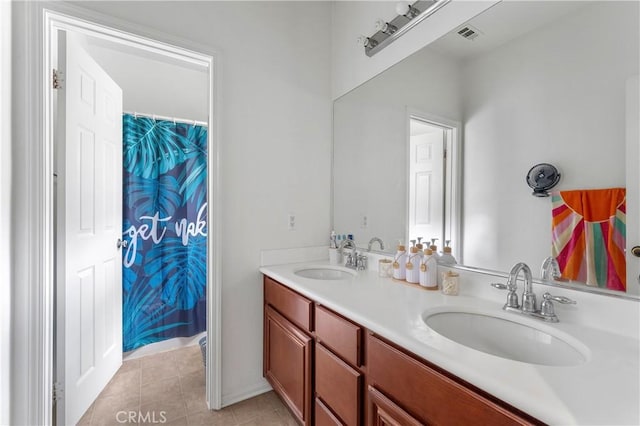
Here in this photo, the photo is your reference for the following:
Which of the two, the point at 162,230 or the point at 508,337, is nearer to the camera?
the point at 508,337

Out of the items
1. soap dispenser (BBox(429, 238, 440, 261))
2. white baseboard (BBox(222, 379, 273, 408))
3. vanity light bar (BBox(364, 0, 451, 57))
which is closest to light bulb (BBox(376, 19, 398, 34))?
vanity light bar (BBox(364, 0, 451, 57))

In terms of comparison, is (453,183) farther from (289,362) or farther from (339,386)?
(289,362)

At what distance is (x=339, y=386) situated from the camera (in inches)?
45.2

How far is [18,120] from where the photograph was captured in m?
1.25

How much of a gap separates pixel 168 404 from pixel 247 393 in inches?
18.7

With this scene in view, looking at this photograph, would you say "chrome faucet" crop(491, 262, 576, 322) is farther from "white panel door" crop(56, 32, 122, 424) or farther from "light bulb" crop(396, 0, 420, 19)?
"white panel door" crop(56, 32, 122, 424)

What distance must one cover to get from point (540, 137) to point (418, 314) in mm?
769

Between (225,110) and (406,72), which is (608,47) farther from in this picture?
(225,110)

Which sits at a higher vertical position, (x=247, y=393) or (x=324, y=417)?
(x=324, y=417)

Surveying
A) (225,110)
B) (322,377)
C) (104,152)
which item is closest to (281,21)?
(225,110)

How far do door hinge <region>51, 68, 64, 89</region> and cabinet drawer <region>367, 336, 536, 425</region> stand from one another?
1.88 metres

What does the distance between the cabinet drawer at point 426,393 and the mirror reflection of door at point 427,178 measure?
676mm

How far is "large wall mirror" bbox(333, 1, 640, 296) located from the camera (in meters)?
0.86

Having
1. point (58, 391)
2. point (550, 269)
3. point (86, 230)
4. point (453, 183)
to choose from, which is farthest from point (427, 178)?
point (58, 391)
